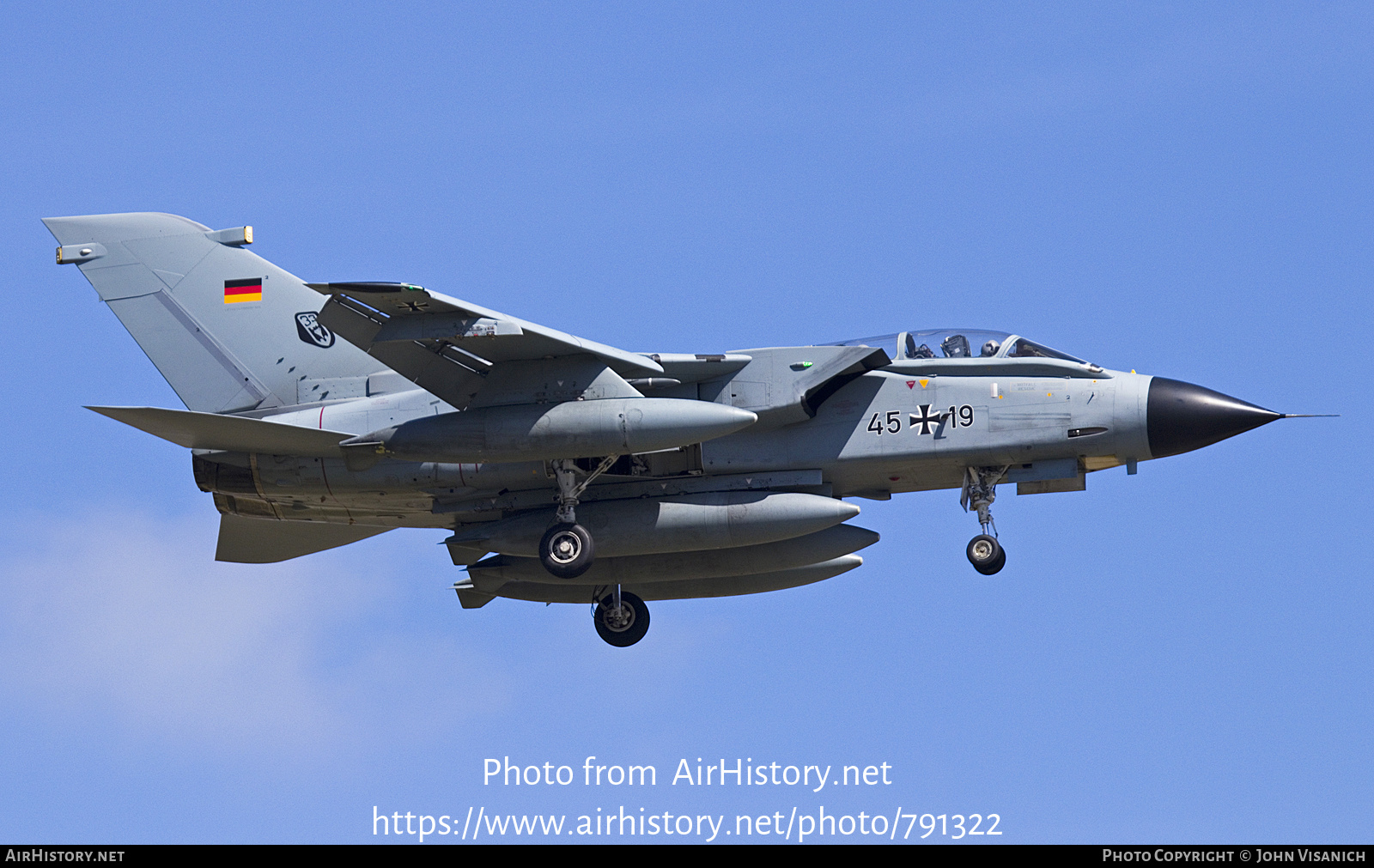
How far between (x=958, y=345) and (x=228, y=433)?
790 cm

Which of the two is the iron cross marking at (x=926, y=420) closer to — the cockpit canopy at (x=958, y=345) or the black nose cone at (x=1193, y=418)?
the cockpit canopy at (x=958, y=345)

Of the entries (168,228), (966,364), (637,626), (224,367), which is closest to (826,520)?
(966,364)

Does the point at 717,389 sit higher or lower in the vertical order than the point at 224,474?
higher

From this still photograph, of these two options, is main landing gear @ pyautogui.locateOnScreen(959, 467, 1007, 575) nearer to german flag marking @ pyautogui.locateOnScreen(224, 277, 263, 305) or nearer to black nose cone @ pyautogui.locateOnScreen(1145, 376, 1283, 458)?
black nose cone @ pyautogui.locateOnScreen(1145, 376, 1283, 458)

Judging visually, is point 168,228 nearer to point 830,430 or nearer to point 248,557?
point 248,557

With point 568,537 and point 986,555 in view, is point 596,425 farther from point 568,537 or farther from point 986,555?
point 986,555

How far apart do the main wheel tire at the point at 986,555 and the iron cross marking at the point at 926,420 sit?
1274mm

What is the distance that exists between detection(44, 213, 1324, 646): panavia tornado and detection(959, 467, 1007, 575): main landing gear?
3cm

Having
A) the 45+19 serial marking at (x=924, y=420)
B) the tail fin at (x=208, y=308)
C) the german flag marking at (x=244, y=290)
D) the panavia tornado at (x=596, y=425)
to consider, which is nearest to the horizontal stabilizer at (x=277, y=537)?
the panavia tornado at (x=596, y=425)

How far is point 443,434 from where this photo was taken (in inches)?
664

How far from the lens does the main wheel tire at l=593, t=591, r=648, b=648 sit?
20.1 metres

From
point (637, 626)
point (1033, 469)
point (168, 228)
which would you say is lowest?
point (637, 626)

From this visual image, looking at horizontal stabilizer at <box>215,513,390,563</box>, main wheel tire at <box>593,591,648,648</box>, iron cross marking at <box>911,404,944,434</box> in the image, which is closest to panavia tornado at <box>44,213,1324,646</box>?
iron cross marking at <box>911,404,944,434</box>

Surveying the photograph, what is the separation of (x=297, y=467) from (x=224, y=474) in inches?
35.5
